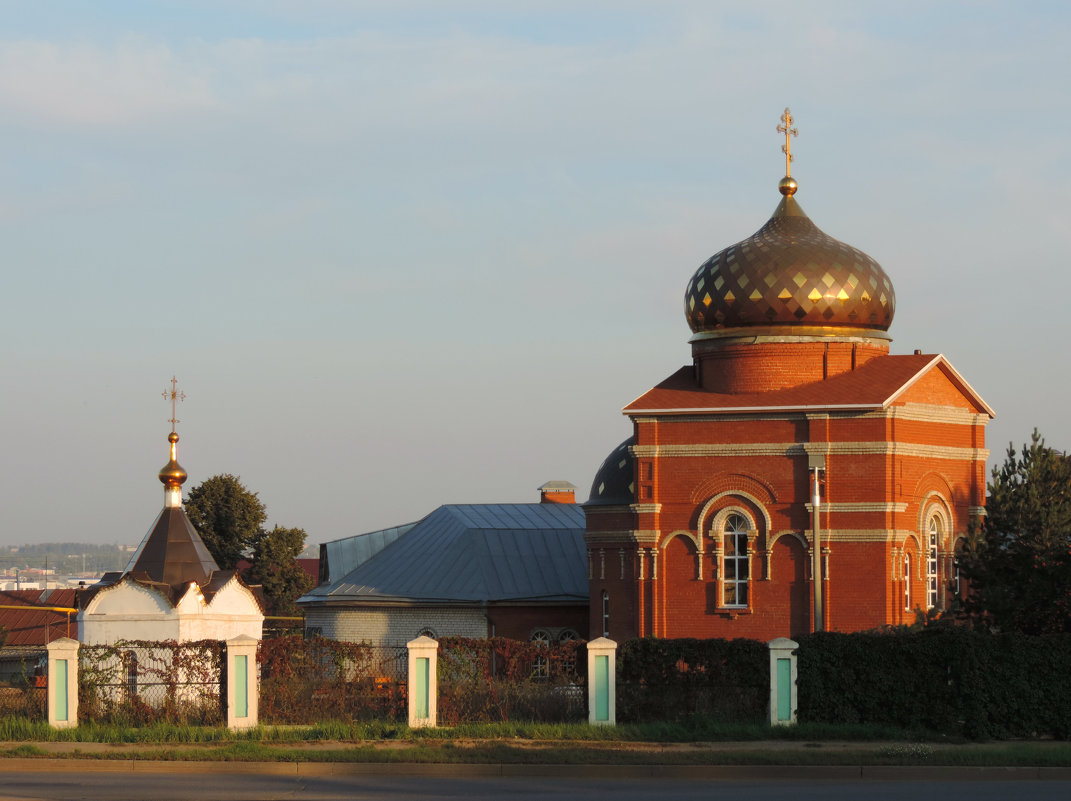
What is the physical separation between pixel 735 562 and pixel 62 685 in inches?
499

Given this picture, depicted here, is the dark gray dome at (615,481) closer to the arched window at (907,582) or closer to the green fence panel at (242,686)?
the arched window at (907,582)

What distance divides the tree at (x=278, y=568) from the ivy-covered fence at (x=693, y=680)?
3432 cm

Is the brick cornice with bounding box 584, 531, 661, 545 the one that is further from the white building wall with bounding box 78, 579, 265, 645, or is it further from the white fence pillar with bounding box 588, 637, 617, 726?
the white fence pillar with bounding box 588, 637, 617, 726

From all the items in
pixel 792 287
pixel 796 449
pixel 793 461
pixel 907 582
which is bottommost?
pixel 907 582

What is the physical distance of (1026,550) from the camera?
2462cm

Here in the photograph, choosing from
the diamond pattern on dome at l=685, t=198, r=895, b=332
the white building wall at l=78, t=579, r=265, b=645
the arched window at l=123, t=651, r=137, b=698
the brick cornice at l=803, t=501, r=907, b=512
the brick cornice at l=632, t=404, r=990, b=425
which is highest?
the diamond pattern on dome at l=685, t=198, r=895, b=332

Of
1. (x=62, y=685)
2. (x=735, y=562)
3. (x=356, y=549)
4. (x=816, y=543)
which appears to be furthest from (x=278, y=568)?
(x=62, y=685)

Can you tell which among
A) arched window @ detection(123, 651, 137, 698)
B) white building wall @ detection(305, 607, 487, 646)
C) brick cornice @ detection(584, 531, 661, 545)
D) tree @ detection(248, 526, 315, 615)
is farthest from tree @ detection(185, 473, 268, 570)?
arched window @ detection(123, 651, 137, 698)

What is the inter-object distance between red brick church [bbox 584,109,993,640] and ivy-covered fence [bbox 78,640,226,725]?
33.4 ft

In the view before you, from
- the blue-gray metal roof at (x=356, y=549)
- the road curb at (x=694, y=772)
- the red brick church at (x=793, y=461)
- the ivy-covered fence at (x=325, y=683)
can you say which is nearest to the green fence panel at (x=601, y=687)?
the ivy-covered fence at (x=325, y=683)

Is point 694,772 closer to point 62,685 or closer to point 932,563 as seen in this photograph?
point 62,685

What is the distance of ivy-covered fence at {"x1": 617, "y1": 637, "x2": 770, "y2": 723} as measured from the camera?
21078mm

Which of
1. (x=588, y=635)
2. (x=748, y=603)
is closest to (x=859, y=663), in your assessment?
(x=748, y=603)

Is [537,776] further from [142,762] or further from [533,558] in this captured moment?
[533,558]
